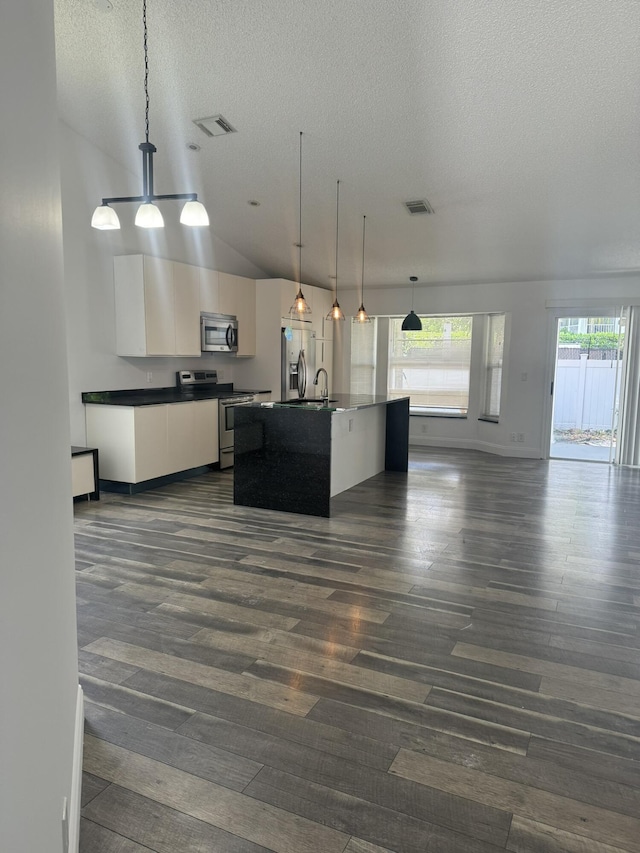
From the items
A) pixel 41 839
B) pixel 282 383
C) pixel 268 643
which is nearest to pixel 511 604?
pixel 268 643

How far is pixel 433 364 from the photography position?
895 cm

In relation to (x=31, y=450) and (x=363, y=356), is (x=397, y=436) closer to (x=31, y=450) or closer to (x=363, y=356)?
(x=363, y=356)

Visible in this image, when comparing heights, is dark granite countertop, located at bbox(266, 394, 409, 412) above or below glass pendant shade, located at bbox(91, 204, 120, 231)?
below

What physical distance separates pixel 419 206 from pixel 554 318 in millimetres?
2975

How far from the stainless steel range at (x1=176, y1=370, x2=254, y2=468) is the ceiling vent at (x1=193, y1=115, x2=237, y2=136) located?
2761 mm

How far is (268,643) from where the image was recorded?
8.75 feet

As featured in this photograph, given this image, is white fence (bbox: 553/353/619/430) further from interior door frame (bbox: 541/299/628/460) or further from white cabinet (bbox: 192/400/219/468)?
white cabinet (bbox: 192/400/219/468)

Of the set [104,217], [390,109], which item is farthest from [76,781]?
[390,109]

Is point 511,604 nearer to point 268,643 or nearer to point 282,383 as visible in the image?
point 268,643

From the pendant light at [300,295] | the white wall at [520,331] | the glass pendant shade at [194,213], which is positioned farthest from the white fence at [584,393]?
the glass pendant shade at [194,213]

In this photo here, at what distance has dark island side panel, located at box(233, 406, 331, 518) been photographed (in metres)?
4.81

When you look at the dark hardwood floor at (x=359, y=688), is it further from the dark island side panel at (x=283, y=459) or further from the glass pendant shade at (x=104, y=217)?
the glass pendant shade at (x=104, y=217)

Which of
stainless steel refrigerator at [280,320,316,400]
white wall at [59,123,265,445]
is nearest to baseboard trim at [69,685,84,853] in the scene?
white wall at [59,123,265,445]

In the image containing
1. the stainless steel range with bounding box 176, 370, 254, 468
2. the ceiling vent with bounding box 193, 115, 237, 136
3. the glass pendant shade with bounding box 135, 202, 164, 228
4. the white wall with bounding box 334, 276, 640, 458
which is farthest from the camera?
the white wall with bounding box 334, 276, 640, 458
